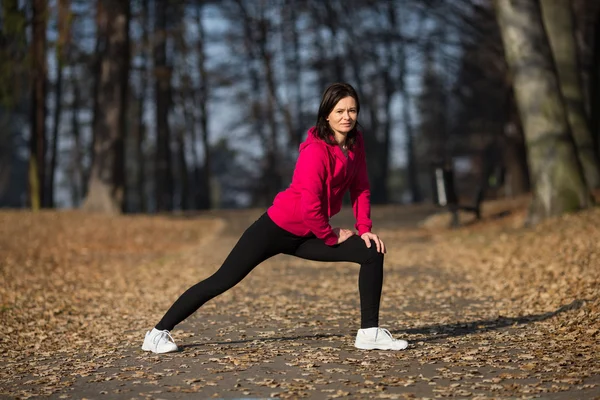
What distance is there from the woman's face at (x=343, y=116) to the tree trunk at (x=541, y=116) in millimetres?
9867

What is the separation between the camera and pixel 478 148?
175 ft

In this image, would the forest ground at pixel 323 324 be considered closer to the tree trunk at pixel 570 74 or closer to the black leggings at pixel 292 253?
the black leggings at pixel 292 253

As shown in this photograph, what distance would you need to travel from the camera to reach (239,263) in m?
6.46

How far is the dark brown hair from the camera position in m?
6.20

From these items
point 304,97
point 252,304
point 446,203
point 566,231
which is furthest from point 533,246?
point 304,97

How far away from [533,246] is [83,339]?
738cm

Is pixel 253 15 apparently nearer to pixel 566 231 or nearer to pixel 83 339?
pixel 566 231

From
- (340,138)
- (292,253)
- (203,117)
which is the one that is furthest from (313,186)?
(203,117)

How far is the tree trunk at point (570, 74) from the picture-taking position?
59.2ft

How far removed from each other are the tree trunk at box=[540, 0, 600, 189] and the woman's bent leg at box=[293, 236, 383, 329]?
1255 centimetres

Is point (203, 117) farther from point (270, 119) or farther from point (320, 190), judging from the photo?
point (320, 190)

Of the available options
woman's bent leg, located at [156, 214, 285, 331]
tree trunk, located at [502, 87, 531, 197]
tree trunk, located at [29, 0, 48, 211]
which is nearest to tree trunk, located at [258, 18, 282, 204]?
tree trunk, located at [502, 87, 531, 197]

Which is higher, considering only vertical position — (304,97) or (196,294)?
(304,97)

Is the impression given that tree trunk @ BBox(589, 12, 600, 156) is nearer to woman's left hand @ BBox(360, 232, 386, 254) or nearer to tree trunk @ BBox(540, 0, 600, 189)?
tree trunk @ BBox(540, 0, 600, 189)
